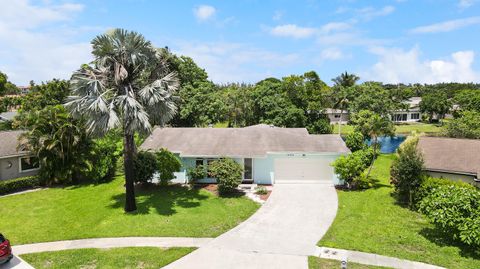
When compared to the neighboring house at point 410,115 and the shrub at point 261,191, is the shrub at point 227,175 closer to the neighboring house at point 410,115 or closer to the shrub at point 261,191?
the shrub at point 261,191

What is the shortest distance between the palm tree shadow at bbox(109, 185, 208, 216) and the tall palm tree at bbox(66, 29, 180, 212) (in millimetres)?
1374

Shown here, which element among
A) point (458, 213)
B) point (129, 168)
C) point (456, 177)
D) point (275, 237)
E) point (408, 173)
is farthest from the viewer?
point (456, 177)

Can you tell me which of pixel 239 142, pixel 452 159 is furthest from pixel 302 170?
pixel 452 159

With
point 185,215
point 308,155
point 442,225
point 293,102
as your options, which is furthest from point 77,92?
point 293,102

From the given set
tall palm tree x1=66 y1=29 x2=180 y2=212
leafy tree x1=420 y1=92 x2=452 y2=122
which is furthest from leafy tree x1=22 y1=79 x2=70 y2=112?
leafy tree x1=420 y1=92 x2=452 y2=122

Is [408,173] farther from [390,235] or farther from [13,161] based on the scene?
[13,161]

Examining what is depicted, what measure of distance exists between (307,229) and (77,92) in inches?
546

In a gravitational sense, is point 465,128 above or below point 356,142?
above

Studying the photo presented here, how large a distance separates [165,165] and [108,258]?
9589mm

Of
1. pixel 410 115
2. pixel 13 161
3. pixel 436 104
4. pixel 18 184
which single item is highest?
pixel 436 104

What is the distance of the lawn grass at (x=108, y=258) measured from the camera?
12547 mm

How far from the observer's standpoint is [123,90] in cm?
1741

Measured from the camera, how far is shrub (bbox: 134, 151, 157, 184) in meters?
22.0

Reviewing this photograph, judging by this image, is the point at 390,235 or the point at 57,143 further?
the point at 57,143
